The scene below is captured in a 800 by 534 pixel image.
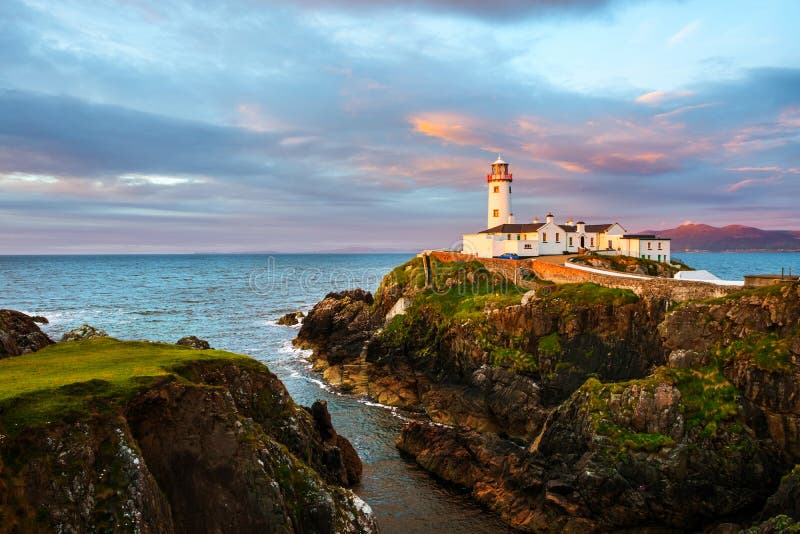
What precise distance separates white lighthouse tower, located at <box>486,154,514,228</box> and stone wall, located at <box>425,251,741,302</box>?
18.2 metres

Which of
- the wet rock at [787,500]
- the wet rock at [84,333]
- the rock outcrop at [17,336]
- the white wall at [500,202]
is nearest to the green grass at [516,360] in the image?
the wet rock at [787,500]

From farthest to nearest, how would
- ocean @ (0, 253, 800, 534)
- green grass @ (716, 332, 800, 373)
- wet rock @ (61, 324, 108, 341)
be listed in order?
wet rock @ (61, 324, 108, 341) → green grass @ (716, 332, 800, 373) → ocean @ (0, 253, 800, 534)

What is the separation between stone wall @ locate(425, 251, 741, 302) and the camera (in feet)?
114

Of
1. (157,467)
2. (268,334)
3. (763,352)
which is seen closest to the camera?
(157,467)

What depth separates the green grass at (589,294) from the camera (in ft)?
125

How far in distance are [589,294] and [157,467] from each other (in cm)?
3387

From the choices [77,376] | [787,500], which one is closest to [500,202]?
[787,500]

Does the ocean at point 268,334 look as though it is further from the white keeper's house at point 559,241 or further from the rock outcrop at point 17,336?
the white keeper's house at point 559,241

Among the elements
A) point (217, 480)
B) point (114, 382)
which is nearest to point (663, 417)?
point (217, 480)

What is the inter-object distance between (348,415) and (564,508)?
17.9 meters

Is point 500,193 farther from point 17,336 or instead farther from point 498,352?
point 17,336

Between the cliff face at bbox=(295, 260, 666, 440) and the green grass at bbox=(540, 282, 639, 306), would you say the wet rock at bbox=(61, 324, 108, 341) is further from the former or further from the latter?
the green grass at bbox=(540, 282, 639, 306)

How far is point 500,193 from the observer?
79125 mm

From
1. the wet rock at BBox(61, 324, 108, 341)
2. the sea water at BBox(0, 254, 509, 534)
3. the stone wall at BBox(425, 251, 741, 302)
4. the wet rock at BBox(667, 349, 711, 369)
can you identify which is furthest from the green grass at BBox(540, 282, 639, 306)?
the wet rock at BBox(61, 324, 108, 341)
